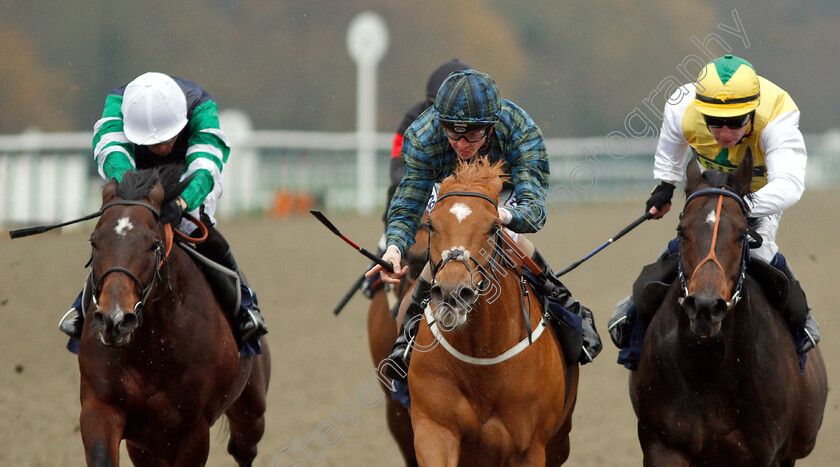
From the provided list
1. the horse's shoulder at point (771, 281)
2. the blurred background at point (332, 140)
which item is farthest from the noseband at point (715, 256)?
the blurred background at point (332, 140)

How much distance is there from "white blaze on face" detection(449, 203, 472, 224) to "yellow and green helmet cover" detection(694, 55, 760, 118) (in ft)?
4.23

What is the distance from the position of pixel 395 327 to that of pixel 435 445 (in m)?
2.08

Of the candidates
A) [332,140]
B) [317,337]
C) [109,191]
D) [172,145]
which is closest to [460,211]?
[109,191]

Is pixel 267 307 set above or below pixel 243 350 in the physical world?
below

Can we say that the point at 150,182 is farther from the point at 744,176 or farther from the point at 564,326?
the point at 744,176

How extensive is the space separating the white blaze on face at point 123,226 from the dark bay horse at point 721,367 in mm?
2089

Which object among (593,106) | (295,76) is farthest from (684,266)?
(593,106)

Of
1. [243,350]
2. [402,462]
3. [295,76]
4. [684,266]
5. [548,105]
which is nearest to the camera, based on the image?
[684,266]

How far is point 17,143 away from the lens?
1341cm

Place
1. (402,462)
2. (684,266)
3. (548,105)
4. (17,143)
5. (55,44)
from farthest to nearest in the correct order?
(548,105), (55,44), (17,143), (402,462), (684,266)

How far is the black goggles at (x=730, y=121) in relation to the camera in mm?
4387

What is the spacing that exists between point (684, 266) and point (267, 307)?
7439mm

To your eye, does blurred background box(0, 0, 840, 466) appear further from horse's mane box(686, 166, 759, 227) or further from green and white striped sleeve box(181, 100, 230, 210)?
green and white striped sleeve box(181, 100, 230, 210)

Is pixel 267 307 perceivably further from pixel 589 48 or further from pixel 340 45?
pixel 589 48
